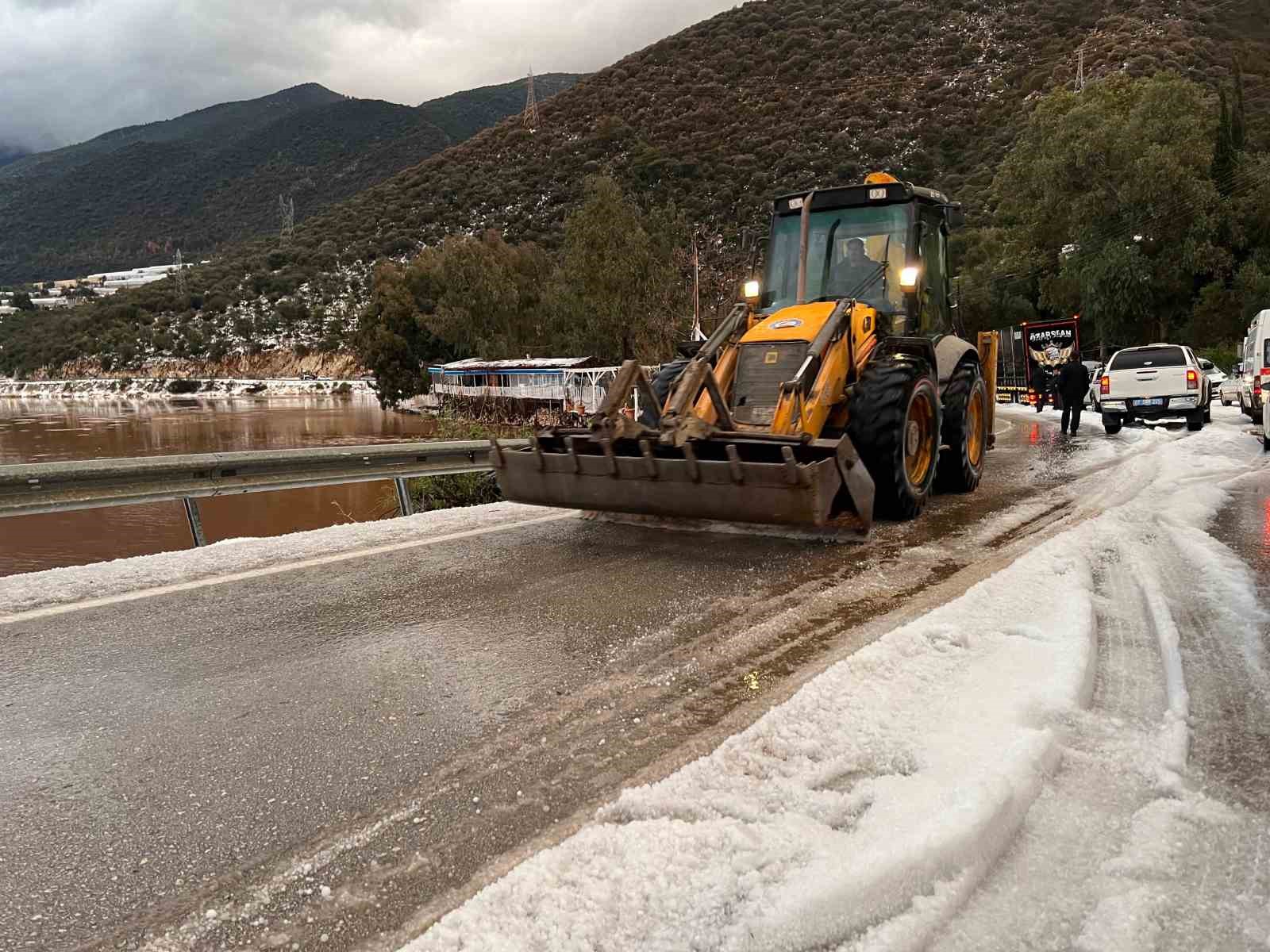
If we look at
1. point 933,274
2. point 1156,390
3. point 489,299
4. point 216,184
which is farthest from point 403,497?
point 216,184

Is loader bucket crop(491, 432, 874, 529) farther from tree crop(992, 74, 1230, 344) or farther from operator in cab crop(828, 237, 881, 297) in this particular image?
tree crop(992, 74, 1230, 344)

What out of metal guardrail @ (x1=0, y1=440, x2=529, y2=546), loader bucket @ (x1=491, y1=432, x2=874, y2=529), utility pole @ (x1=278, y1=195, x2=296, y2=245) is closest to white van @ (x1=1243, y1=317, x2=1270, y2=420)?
loader bucket @ (x1=491, y1=432, x2=874, y2=529)

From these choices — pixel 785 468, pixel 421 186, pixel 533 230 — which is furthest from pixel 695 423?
pixel 421 186

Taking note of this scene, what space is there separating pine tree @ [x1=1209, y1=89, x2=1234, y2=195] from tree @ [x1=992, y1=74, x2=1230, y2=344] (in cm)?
71

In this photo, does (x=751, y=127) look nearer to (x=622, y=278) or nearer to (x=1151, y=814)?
(x=622, y=278)

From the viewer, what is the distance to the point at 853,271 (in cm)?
827

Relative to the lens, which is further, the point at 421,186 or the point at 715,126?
the point at 421,186

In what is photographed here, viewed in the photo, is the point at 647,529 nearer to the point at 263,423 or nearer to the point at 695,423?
the point at 695,423

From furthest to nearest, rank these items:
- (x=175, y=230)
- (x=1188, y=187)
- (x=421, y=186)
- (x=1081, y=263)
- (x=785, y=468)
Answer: (x=175, y=230), (x=421, y=186), (x=1081, y=263), (x=1188, y=187), (x=785, y=468)

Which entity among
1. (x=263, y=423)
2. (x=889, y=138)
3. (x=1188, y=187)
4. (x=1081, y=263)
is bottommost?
(x=263, y=423)

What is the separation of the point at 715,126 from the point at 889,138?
1591 cm

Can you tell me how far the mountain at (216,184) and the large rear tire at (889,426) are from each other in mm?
149774

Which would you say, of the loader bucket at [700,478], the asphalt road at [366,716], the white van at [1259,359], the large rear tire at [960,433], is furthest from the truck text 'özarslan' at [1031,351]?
the asphalt road at [366,716]

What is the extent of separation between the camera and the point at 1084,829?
7.88 feet
